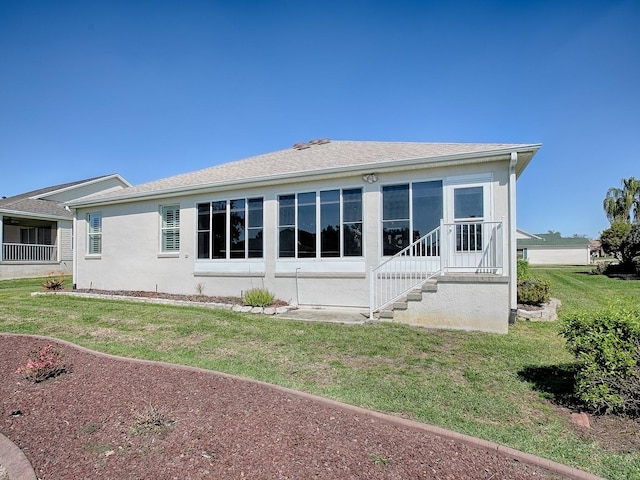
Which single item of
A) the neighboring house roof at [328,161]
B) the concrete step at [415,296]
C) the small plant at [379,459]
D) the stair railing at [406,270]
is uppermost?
the neighboring house roof at [328,161]

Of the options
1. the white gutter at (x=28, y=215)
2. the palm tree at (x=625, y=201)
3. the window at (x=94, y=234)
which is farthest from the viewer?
the palm tree at (x=625, y=201)

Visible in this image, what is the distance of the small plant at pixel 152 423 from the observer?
10.2 ft

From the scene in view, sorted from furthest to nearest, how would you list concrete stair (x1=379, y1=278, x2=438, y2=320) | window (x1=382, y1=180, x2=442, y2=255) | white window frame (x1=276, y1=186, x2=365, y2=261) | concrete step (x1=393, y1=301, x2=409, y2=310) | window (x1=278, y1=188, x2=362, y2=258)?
window (x1=278, y1=188, x2=362, y2=258) < white window frame (x1=276, y1=186, x2=365, y2=261) < window (x1=382, y1=180, x2=442, y2=255) < concrete step (x1=393, y1=301, x2=409, y2=310) < concrete stair (x1=379, y1=278, x2=438, y2=320)

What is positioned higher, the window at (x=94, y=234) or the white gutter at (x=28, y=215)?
the white gutter at (x=28, y=215)

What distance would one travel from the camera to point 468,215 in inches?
323

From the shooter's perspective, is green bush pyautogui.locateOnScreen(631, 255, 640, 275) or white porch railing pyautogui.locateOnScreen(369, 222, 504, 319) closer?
white porch railing pyautogui.locateOnScreen(369, 222, 504, 319)

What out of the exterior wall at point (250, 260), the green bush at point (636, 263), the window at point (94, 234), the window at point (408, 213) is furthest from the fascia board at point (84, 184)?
the green bush at point (636, 263)

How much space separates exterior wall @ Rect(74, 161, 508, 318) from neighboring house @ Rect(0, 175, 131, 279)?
817cm

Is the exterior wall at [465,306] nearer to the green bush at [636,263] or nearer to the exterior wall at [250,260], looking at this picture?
the exterior wall at [250,260]

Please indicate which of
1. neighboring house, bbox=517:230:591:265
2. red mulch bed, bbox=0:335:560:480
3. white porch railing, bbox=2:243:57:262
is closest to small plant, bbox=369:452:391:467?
red mulch bed, bbox=0:335:560:480

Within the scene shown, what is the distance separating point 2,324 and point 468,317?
31.0 ft

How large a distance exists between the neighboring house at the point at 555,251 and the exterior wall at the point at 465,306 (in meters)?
39.2

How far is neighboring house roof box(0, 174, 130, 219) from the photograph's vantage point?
19125 millimetres

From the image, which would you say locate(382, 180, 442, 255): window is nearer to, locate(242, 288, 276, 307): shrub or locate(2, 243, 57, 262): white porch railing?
locate(242, 288, 276, 307): shrub
